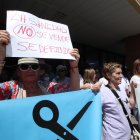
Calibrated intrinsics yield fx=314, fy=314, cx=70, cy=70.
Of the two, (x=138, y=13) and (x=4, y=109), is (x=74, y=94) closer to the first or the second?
(x=4, y=109)

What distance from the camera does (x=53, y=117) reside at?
2328 millimetres

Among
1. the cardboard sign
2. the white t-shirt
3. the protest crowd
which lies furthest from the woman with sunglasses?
the white t-shirt

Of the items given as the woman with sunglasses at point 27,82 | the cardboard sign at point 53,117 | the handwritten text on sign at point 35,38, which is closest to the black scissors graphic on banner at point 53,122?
the cardboard sign at point 53,117

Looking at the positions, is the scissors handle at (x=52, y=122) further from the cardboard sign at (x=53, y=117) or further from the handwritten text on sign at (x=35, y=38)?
the handwritten text on sign at (x=35, y=38)

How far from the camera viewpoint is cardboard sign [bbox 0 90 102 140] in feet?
6.96

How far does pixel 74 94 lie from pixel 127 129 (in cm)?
110

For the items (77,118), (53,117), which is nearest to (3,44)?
(53,117)

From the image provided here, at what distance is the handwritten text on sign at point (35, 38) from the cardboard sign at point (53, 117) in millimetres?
341

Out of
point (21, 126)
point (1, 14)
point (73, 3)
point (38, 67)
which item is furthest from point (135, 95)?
point (1, 14)

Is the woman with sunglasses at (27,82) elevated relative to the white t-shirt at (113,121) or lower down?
elevated

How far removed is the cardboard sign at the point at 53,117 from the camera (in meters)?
2.12

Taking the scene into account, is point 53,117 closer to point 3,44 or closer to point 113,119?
point 3,44

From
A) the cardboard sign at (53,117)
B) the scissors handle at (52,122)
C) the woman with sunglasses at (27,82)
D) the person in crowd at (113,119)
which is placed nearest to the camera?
the cardboard sign at (53,117)

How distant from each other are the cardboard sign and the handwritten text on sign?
34cm
